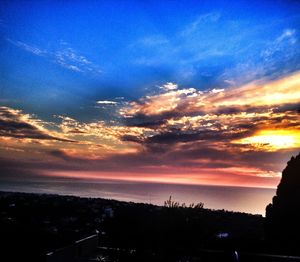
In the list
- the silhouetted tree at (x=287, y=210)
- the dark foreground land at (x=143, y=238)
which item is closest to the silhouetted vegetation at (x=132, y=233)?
the dark foreground land at (x=143, y=238)

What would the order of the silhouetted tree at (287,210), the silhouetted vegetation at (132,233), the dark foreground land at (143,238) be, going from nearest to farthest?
the dark foreground land at (143,238) → the silhouetted vegetation at (132,233) → the silhouetted tree at (287,210)

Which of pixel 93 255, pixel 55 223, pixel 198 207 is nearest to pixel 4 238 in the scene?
pixel 55 223

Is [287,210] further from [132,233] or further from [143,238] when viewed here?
[143,238]

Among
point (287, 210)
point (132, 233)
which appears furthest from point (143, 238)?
point (287, 210)

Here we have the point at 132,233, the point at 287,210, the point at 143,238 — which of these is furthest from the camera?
the point at 287,210

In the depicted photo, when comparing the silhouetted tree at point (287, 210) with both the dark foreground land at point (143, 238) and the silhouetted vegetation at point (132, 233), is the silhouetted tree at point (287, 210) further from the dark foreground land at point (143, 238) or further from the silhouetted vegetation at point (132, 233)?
the dark foreground land at point (143, 238)

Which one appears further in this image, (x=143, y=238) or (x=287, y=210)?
(x=287, y=210)

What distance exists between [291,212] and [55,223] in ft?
76.1

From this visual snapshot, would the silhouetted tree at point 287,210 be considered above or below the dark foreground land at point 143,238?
above

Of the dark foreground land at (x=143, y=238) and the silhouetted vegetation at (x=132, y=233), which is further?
the silhouetted vegetation at (x=132, y=233)

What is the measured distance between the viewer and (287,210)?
33906mm

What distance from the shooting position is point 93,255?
15422 mm

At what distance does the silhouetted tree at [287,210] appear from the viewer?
3105cm

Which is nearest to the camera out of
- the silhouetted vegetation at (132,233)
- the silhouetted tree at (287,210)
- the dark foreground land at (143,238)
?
the dark foreground land at (143,238)
